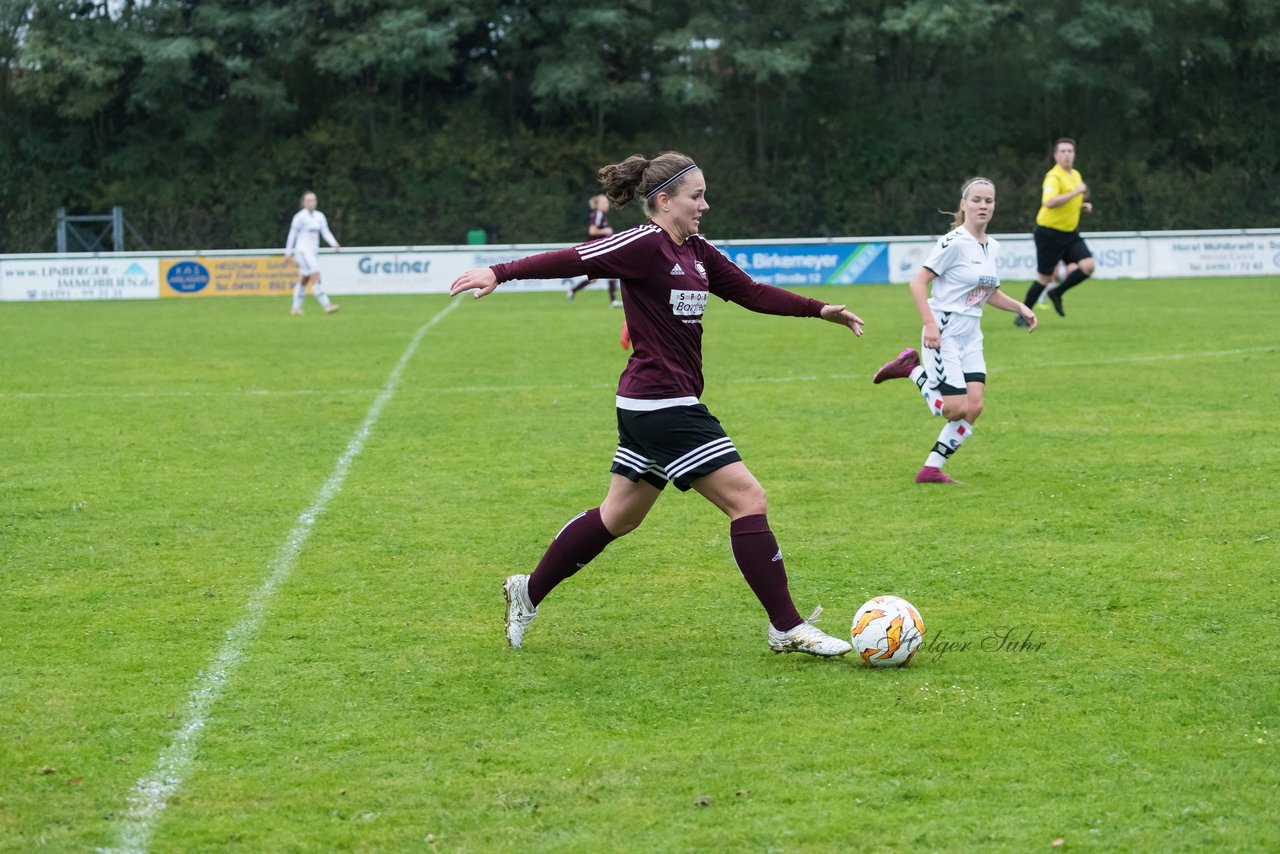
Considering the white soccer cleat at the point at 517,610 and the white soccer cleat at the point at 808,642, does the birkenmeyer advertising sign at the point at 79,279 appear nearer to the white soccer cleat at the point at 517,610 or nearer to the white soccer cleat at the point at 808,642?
the white soccer cleat at the point at 517,610

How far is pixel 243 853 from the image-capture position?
396 cm

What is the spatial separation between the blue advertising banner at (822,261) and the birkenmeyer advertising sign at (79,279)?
11187 mm

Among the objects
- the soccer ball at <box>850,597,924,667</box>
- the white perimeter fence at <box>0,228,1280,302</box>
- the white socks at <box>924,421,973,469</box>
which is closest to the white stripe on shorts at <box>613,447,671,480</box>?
the soccer ball at <box>850,597,924,667</box>

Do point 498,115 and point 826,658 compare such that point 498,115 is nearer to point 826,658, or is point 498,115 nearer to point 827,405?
point 827,405

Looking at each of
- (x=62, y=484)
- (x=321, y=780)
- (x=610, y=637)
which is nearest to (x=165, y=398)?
(x=62, y=484)

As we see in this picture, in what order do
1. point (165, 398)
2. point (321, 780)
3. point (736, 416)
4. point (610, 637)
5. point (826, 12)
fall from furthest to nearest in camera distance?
point (826, 12)
point (165, 398)
point (736, 416)
point (610, 637)
point (321, 780)

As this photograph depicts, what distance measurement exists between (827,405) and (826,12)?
30.3 metres

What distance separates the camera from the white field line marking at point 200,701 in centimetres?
415

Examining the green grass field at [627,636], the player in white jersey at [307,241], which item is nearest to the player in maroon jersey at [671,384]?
the green grass field at [627,636]

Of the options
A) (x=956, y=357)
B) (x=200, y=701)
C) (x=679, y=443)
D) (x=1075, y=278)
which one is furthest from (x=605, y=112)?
(x=200, y=701)

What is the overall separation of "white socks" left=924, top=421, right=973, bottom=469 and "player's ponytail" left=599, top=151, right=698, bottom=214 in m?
4.01

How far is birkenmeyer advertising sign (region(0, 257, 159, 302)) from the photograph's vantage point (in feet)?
97.5

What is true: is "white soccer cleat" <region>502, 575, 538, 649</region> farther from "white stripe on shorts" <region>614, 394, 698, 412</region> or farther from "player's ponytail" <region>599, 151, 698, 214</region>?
"player's ponytail" <region>599, 151, 698, 214</region>

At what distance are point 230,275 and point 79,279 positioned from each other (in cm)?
281
